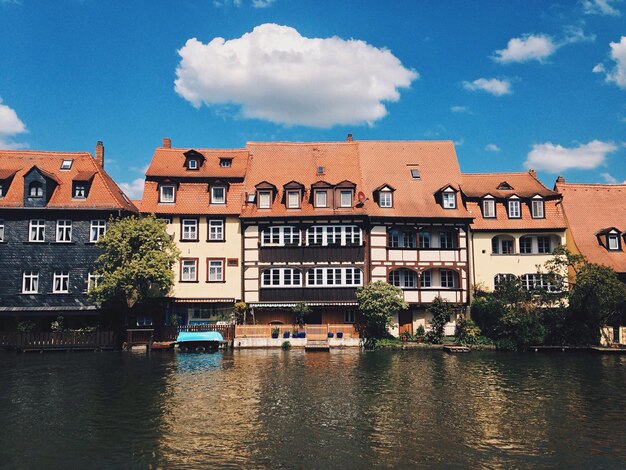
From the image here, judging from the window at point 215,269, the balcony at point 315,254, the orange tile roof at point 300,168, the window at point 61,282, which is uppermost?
the orange tile roof at point 300,168

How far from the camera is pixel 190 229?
149 ft

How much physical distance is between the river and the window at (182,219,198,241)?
13.7 metres

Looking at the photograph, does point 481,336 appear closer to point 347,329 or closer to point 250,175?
point 347,329

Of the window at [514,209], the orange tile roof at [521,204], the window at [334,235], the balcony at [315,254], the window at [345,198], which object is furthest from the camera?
the window at [514,209]

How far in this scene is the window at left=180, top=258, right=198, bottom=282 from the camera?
44.6 m

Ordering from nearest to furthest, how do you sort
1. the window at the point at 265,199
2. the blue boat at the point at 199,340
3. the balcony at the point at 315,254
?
1. the blue boat at the point at 199,340
2. the balcony at the point at 315,254
3. the window at the point at 265,199

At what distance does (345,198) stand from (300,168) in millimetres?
6164

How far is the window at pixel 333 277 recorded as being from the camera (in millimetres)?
44312

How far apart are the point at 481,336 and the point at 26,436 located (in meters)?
33.5

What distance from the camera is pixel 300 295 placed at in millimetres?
44250

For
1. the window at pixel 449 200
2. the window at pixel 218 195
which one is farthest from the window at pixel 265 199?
the window at pixel 449 200

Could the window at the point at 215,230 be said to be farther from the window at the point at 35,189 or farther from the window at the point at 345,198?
the window at the point at 35,189

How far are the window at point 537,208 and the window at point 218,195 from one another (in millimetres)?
27551

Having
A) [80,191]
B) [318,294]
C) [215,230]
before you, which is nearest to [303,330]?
[318,294]
